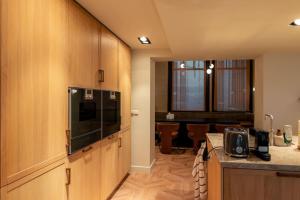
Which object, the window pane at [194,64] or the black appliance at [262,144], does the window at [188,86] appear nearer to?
the window pane at [194,64]

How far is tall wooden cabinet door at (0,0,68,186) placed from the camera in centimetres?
142

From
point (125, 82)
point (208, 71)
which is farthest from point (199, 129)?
point (125, 82)

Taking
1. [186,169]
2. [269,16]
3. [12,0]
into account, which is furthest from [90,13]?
[186,169]

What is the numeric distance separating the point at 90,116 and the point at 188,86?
510 centimetres

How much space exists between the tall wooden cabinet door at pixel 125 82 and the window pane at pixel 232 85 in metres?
3.81

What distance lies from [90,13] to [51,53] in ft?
2.99

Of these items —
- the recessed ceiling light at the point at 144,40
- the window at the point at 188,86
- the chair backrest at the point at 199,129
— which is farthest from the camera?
the window at the point at 188,86

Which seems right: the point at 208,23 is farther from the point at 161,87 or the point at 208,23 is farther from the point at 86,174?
the point at 161,87

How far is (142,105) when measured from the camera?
14.4 feet

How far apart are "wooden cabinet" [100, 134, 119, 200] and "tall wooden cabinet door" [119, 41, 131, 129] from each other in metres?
0.51

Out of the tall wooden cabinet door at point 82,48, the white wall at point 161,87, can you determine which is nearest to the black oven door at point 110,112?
the tall wooden cabinet door at point 82,48

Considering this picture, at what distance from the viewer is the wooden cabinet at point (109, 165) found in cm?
300

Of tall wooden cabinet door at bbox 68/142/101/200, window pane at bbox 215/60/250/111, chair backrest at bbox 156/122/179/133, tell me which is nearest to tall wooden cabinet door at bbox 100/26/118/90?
tall wooden cabinet door at bbox 68/142/101/200

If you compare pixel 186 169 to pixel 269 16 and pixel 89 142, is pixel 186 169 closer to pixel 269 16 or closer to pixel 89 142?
pixel 89 142
